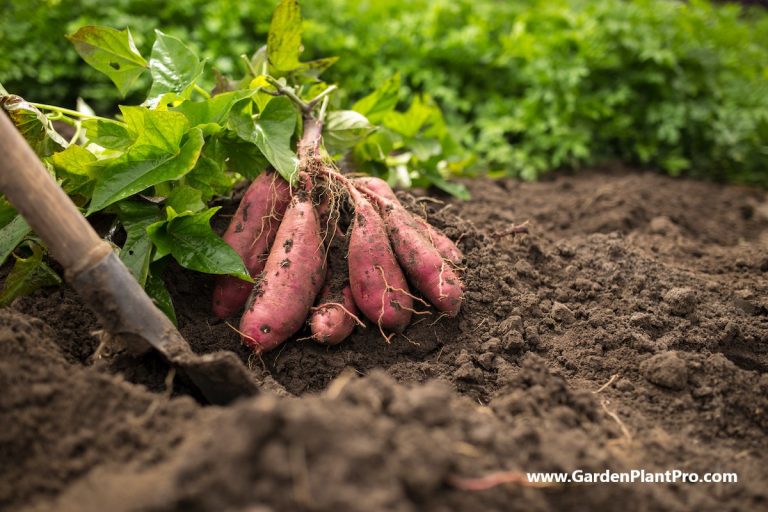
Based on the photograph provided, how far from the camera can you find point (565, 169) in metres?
3.98

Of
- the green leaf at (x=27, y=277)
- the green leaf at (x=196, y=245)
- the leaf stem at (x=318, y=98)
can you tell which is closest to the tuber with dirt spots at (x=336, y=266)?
the green leaf at (x=196, y=245)

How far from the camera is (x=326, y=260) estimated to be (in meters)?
2.06

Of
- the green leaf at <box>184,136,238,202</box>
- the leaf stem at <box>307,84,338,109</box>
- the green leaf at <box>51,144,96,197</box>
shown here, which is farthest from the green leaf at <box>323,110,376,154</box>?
the green leaf at <box>51,144,96,197</box>

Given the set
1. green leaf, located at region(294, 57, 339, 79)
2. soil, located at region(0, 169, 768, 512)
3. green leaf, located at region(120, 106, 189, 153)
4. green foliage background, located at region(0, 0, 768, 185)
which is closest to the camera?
soil, located at region(0, 169, 768, 512)

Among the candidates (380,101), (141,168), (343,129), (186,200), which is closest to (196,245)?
(186,200)

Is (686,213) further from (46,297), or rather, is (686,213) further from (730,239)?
(46,297)

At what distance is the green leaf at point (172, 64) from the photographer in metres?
2.11

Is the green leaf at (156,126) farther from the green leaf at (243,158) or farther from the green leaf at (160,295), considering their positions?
the green leaf at (160,295)

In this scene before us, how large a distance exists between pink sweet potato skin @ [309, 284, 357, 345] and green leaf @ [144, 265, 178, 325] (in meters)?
0.43

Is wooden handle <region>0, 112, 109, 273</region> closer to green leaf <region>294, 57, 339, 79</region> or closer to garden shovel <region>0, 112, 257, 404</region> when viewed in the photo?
garden shovel <region>0, 112, 257, 404</region>

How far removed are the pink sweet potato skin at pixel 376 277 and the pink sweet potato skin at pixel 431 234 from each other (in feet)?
0.58

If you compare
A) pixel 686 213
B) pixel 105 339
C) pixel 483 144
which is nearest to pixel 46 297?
pixel 105 339

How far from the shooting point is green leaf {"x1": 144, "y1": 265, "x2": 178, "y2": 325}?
6.12 feet

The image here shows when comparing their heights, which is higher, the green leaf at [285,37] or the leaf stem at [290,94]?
the green leaf at [285,37]
